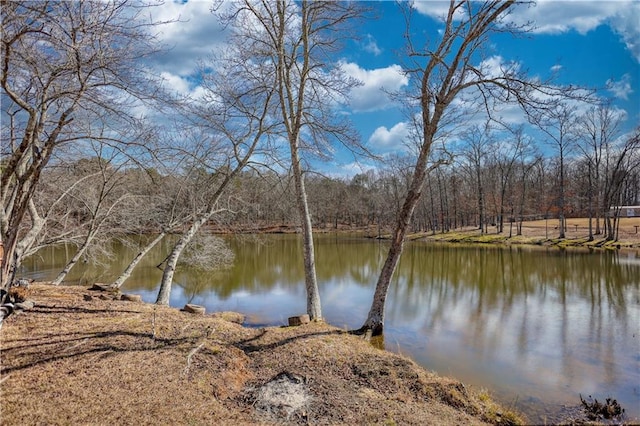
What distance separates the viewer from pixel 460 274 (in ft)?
57.8

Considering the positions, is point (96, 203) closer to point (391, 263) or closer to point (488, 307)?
point (391, 263)

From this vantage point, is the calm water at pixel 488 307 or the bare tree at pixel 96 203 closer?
the calm water at pixel 488 307

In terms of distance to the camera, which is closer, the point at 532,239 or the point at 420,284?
the point at 420,284

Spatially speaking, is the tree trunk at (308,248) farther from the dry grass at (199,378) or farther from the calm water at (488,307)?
the dry grass at (199,378)

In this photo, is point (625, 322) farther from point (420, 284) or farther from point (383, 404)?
point (383, 404)

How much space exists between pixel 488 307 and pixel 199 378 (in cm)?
949

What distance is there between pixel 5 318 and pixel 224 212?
253 inches

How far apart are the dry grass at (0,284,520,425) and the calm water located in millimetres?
1802

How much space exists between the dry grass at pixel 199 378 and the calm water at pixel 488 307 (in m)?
1.80

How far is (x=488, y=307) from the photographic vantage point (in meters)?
11.4

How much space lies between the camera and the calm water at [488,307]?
20.6 feet

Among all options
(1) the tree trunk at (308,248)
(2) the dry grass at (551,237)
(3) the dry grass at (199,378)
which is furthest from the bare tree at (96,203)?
(2) the dry grass at (551,237)

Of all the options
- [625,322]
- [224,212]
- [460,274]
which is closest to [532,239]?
[460,274]

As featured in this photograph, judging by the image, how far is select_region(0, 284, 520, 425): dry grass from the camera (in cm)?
347
